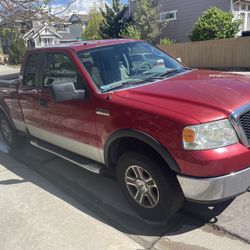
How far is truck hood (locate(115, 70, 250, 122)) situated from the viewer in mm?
2992

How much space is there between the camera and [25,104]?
17.6 ft

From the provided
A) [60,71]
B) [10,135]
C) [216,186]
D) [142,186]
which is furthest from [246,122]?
[10,135]

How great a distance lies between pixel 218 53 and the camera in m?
16.7

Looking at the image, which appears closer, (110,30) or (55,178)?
(55,178)

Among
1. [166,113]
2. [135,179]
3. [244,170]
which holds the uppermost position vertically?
[166,113]

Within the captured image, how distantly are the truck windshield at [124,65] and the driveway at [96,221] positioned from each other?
4.73ft

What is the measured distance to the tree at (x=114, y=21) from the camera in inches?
1096

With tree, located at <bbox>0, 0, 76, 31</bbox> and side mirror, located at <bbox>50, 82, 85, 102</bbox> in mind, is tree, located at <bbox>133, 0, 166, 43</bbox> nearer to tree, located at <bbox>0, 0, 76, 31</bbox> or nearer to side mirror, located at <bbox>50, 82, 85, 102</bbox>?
tree, located at <bbox>0, 0, 76, 31</bbox>

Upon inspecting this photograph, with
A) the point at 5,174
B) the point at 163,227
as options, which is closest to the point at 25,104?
the point at 5,174

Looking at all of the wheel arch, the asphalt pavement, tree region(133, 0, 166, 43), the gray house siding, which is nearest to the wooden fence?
the gray house siding

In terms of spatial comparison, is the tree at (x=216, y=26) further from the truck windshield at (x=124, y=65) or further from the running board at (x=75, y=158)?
the running board at (x=75, y=158)

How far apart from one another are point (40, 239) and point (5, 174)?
7.09 feet

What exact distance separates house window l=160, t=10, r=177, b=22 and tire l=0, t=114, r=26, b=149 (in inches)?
771

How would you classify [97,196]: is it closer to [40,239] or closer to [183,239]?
[40,239]
